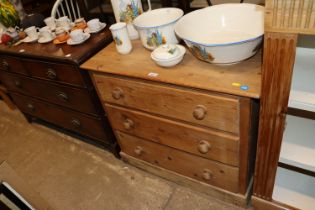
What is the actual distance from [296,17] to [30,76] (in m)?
A: 1.50

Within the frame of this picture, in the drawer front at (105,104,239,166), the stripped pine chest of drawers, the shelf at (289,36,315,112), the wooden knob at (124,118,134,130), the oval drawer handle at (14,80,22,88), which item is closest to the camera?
the shelf at (289,36,315,112)

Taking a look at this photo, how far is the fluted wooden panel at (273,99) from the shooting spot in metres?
0.67

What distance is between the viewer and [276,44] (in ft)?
2.22

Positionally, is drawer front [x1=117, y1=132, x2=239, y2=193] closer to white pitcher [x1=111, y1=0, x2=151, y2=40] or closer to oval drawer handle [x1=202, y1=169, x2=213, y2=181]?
oval drawer handle [x1=202, y1=169, x2=213, y2=181]

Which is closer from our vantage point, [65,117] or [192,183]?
[192,183]

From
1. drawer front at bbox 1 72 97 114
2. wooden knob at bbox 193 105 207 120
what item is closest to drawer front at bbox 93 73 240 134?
wooden knob at bbox 193 105 207 120

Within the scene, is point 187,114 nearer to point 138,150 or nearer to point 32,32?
point 138,150

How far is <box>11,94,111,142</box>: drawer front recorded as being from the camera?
154 centimetres

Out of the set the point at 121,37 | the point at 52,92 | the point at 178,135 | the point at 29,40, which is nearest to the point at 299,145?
the point at 178,135

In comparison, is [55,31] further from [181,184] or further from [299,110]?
[299,110]

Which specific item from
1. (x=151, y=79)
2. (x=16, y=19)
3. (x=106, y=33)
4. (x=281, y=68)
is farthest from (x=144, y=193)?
(x=16, y=19)

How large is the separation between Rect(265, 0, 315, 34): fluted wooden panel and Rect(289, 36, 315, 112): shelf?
0.26 meters

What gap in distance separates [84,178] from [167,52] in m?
1.03

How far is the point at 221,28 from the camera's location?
41.1 inches
